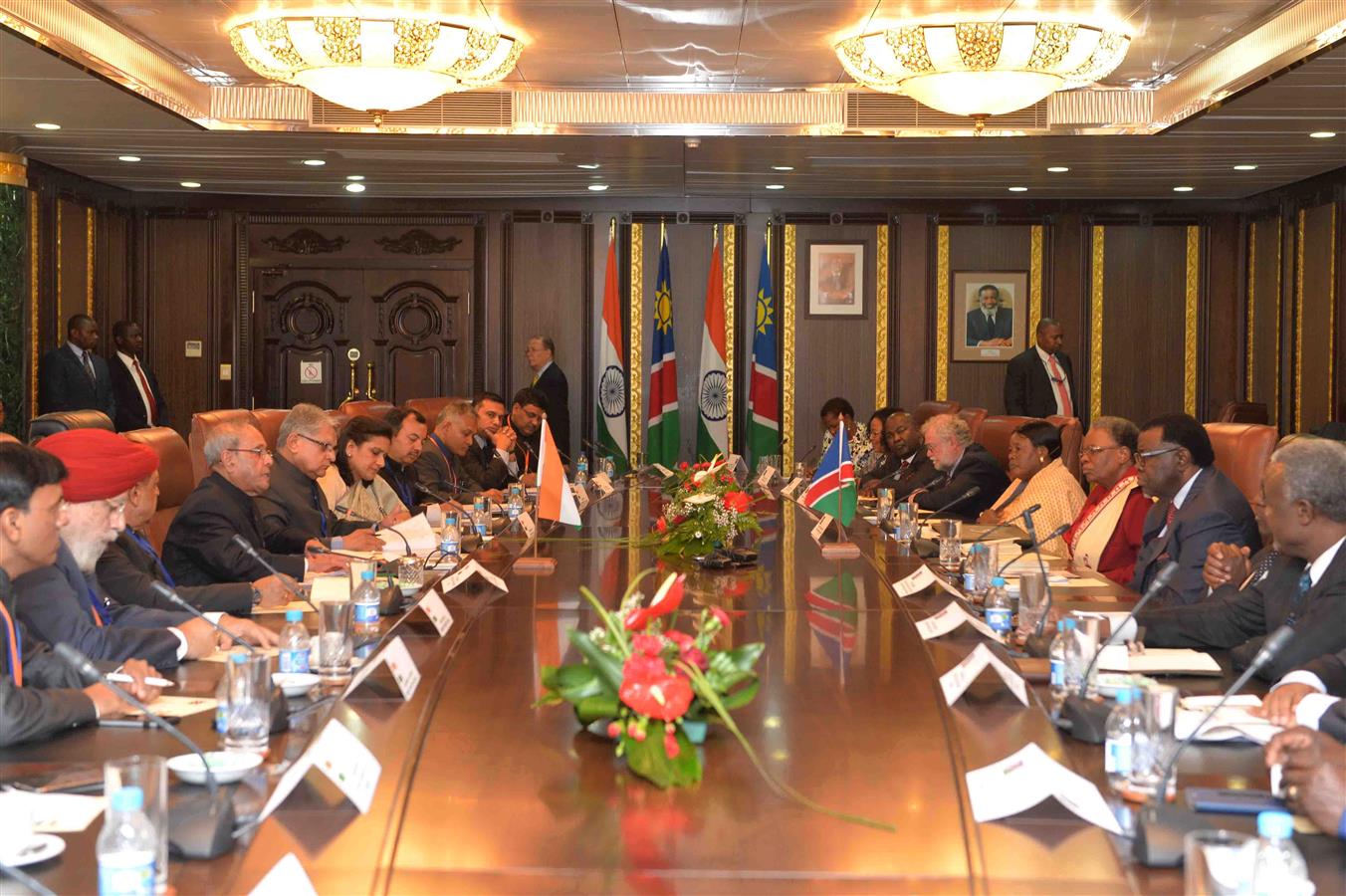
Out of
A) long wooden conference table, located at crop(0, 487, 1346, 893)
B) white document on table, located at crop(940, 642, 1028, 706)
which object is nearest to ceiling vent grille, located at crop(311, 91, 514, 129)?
long wooden conference table, located at crop(0, 487, 1346, 893)

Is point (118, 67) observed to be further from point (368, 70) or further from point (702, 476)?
point (702, 476)

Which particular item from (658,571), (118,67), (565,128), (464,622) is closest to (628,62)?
(565,128)

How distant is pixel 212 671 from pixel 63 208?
766 cm

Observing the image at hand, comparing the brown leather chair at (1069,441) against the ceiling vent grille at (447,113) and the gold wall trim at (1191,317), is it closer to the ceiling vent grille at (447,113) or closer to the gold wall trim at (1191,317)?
the ceiling vent grille at (447,113)

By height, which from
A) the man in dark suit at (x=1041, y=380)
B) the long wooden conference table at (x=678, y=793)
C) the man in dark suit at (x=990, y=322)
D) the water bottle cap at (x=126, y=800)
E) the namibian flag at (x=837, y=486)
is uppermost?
the man in dark suit at (x=990, y=322)

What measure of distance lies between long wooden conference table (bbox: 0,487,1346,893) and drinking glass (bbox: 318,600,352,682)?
159 mm

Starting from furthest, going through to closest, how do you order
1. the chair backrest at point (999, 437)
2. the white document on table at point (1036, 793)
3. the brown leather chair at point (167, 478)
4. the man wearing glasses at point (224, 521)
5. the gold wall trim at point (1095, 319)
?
1. the gold wall trim at point (1095, 319)
2. the chair backrest at point (999, 437)
3. the brown leather chair at point (167, 478)
4. the man wearing glasses at point (224, 521)
5. the white document on table at point (1036, 793)

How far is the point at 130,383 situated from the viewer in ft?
31.8

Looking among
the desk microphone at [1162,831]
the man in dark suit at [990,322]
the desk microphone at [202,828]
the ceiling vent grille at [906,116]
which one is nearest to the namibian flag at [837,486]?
the desk microphone at [1162,831]

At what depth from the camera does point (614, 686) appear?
1.97 metres

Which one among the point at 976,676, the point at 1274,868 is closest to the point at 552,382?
the point at 976,676

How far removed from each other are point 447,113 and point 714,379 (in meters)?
3.83

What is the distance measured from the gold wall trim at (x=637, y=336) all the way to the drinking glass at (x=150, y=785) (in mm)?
9483

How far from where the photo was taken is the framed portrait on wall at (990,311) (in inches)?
430
